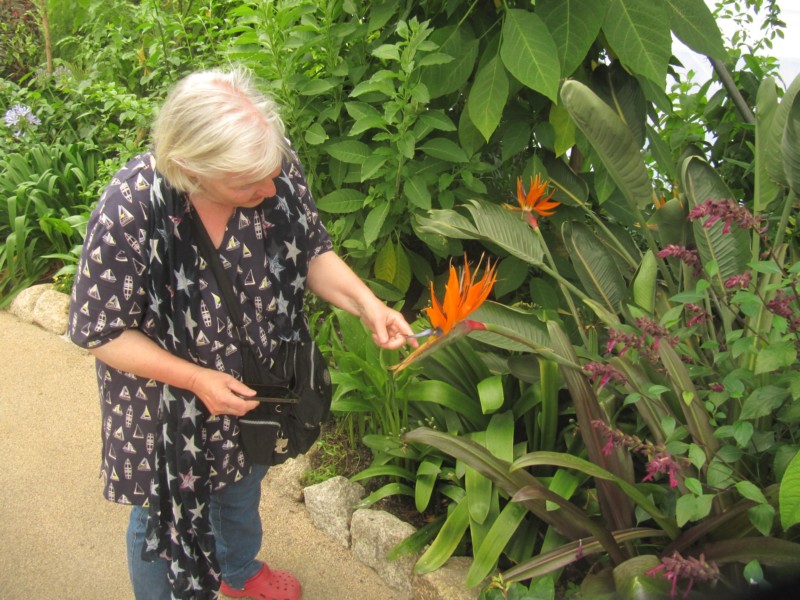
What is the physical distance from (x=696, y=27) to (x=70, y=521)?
282cm

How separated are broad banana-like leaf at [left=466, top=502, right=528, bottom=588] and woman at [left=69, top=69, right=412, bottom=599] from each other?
66 cm

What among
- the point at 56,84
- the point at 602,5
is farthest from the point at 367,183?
the point at 56,84

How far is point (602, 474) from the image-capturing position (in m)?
2.06

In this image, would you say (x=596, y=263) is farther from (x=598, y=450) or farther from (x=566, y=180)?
(x=598, y=450)

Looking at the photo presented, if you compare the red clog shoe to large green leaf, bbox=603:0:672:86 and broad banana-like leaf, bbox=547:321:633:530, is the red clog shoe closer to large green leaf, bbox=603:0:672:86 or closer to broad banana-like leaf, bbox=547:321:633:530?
broad banana-like leaf, bbox=547:321:633:530

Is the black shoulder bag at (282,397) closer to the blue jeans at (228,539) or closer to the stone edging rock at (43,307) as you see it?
the blue jeans at (228,539)

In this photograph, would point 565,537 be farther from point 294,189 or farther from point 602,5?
point 602,5

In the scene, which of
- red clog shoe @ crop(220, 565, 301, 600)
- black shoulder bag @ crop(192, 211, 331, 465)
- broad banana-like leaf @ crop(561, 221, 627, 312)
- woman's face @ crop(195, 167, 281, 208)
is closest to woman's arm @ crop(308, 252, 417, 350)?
black shoulder bag @ crop(192, 211, 331, 465)

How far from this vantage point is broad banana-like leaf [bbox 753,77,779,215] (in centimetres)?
235

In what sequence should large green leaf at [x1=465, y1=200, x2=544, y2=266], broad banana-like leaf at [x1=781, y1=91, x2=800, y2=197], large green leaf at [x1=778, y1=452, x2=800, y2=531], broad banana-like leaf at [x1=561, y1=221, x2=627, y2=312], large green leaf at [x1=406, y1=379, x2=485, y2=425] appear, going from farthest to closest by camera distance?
1. large green leaf at [x1=406, y1=379, x2=485, y2=425]
2. broad banana-like leaf at [x1=561, y1=221, x2=627, y2=312]
3. large green leaf at [x1=465, y1=200, x2=544, y2=266]
4. broad banana-like leaf at [x1=781, y1=91, x2=800, y2=197]
5. large green leaf at [x1=778, y1=452, x2=800, y2=531]

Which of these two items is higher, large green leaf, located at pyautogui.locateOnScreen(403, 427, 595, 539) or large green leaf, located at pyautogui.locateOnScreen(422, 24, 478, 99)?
large green leaf, located at pyautogui.locateOnScreen(422, 24, 478, 99)

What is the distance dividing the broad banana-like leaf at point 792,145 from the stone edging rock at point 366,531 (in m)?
1.43

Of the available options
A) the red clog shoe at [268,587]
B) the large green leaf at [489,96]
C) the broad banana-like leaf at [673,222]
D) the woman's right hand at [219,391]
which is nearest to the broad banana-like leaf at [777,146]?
the broad banana-like leaf at [673,222]

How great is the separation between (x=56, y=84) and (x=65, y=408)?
306 centimetres
